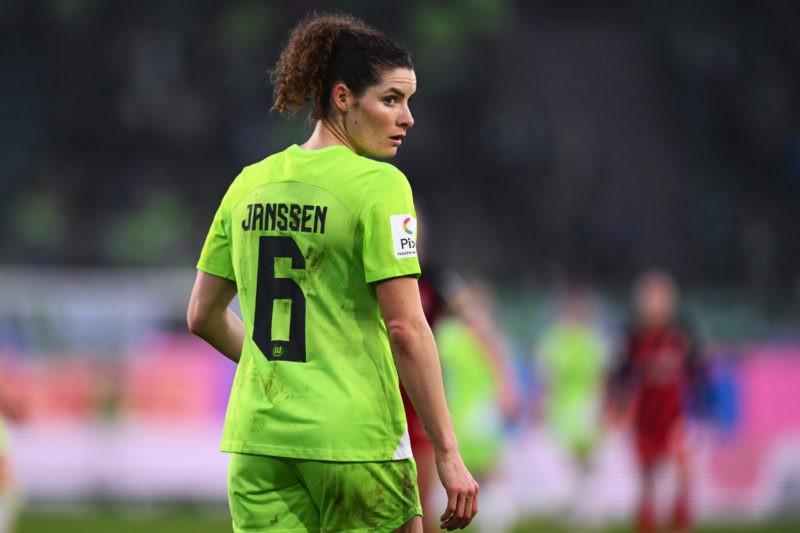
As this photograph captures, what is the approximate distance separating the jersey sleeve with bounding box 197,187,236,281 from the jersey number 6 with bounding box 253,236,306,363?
0.66 feet

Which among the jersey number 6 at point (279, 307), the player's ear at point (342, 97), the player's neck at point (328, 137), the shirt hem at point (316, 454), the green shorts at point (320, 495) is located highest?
the player's ear at point (342, 97)

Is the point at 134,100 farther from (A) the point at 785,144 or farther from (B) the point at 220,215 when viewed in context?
(B) the point at 220,215

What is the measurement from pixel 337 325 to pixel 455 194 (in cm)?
1713

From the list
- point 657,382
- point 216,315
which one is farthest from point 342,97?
point 657,382

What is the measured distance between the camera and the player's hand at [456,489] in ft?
10.7

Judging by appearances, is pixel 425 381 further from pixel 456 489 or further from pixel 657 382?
pixel 657 382

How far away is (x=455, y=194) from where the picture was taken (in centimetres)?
2045

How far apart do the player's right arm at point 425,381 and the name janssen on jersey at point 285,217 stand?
246 millimetres

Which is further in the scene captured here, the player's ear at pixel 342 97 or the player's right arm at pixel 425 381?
the player's ear at pixel 342 97

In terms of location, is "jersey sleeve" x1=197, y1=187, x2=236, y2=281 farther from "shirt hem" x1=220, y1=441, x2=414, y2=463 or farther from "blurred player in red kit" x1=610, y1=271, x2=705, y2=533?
"blurred player in red kit" x1=610, y1=271, x2=705, y2=533

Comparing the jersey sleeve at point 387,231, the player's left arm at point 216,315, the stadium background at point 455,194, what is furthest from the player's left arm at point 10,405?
the stadium background at point 455,194

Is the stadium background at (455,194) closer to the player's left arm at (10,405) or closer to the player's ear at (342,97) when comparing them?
the player's left arm at (10,405)

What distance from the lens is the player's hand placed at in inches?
129

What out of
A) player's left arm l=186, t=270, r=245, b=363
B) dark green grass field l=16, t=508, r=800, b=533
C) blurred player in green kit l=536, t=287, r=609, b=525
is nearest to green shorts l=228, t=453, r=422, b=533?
player's left arm l=186, t=270, r=245, b=363
